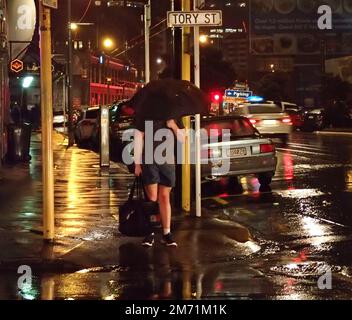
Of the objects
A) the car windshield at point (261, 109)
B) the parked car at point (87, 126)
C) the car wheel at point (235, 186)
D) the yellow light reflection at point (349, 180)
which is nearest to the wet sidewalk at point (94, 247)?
the car wheel at point (235, 186)

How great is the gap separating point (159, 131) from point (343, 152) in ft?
51.8

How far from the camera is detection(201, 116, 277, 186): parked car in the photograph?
13.6 meters

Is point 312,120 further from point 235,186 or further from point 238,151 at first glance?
point 238,151

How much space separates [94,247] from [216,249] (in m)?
1.49

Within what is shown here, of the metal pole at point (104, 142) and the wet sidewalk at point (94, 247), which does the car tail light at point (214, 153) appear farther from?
the metal pole at point (104, 142)

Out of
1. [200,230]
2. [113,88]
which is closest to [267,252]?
[200,230]

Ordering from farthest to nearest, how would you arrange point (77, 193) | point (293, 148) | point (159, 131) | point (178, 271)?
point (293, 148)
point (77, 193)
point (159, 131)
point (178, 271)

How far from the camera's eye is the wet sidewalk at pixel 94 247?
7.34 meters

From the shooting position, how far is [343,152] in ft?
75.5

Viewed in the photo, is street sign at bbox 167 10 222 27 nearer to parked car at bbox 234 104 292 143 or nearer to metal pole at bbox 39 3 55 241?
metal pole at bbox 39 3 55 241

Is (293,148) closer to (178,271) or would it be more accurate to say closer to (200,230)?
(200,230)

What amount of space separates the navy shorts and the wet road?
0.82m

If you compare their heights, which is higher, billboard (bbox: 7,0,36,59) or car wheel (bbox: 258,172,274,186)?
billboard (bbox: 7,0,36,59)

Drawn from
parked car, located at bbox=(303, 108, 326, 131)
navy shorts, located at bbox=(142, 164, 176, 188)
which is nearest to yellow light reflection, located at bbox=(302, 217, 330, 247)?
navy shorts, located at bbox=(142, 164, 176, 188)
